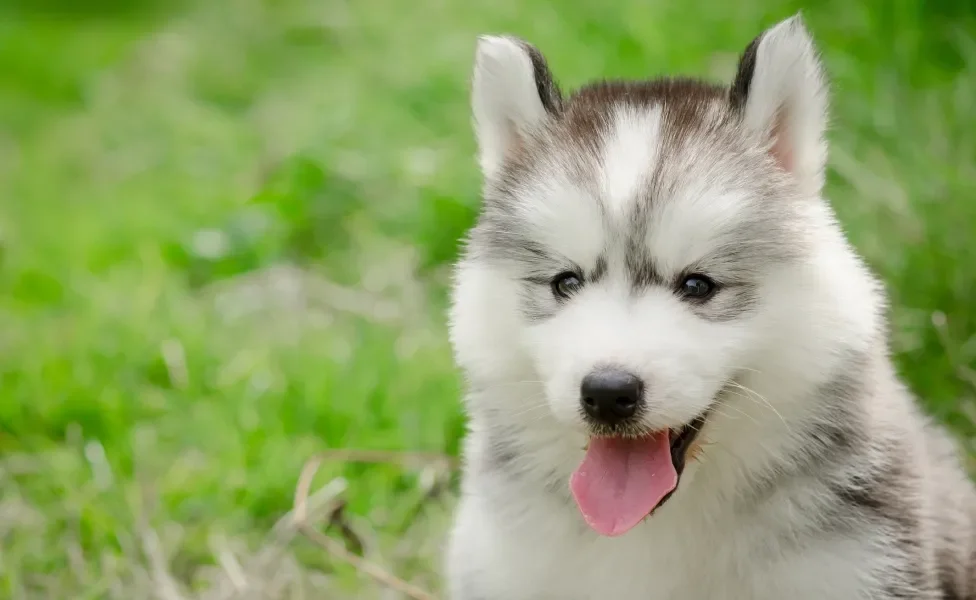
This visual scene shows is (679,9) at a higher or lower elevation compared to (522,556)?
higher

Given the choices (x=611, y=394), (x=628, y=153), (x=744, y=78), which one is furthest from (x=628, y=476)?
(x=744, y=78)

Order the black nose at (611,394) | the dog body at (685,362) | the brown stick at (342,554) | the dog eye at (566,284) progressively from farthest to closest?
the brown stick at (342,554)
the dog eye at (566,284)
the dog body at (685,362)
the black nose at (611,394)

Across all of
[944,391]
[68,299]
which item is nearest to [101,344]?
[68,299]

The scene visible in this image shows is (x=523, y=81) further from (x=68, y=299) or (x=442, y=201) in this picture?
(x=68, y=299)

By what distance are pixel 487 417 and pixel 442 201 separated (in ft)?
9.24

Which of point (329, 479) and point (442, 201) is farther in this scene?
point (442, 201)

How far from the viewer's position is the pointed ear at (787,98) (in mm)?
2922

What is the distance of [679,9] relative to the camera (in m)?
6.44

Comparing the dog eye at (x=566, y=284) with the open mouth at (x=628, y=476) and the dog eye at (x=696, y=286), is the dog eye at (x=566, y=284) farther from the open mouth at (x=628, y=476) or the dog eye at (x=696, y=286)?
the open mouth at (x=628, y=476)

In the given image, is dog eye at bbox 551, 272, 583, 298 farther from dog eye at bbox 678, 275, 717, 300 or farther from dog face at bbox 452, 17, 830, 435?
dog eye at bbox 678, 275, 717, 300

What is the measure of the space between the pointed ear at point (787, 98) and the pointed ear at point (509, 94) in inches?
19.5

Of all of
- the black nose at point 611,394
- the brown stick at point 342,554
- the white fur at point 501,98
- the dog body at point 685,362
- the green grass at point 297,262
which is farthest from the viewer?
the green grass at point 297,262

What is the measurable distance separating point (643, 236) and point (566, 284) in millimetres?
237

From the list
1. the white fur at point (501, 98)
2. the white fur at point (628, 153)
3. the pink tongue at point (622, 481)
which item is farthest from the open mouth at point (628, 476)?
the white fur at point (501, 98)
